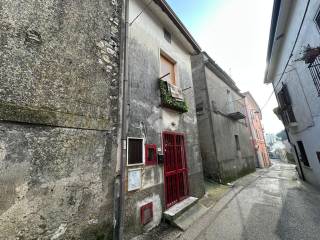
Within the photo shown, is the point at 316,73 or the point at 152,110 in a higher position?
the point at 316,73

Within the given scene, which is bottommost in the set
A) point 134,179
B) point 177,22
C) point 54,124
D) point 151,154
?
point 134,179

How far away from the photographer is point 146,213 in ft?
12.4

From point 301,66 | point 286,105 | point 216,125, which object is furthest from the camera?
point 216,125

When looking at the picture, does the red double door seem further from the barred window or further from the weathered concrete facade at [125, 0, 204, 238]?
the barred window

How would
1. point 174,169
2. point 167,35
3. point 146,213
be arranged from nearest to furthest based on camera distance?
point 146,213
point 174,169
point 167,35

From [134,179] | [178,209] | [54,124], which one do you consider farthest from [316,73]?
[54,124]

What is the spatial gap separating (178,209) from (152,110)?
113 inches

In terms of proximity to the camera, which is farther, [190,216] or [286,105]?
[286,105]

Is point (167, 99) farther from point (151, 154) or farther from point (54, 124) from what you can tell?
point (54, 124)

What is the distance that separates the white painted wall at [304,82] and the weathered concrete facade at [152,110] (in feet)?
14.3

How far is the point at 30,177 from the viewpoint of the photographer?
233 cm

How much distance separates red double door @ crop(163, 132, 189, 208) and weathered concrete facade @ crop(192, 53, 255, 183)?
11.6ft

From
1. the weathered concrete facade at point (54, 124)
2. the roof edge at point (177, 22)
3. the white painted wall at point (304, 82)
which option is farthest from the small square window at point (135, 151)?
the white painted wall at point (304, 82)

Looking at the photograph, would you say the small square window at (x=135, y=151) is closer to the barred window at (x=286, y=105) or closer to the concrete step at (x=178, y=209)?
the concrete step at (x=178, y=209)
